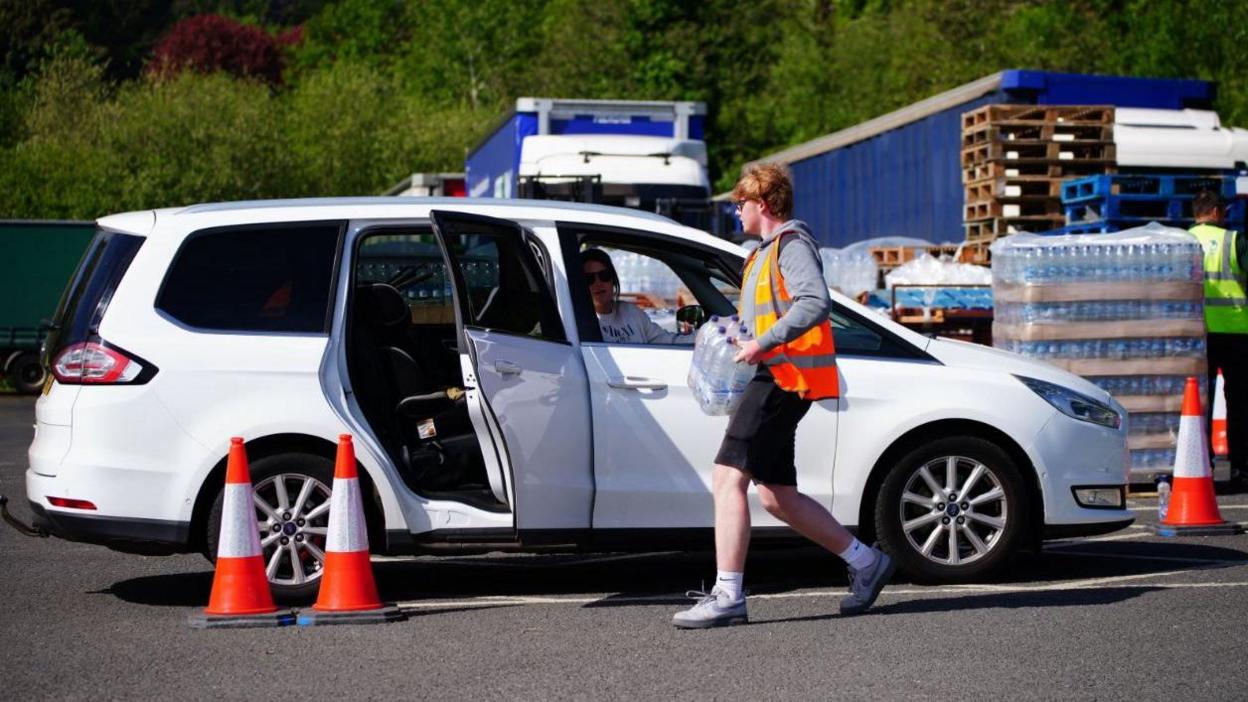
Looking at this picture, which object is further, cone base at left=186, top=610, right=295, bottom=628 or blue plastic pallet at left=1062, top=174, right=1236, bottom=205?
blue plastic pallet at left=1062, top=174, right=1236, bottom=205

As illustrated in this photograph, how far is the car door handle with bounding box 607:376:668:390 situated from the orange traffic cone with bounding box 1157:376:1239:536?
3492 millimetres

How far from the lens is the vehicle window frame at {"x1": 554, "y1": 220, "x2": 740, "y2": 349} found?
8.12 m

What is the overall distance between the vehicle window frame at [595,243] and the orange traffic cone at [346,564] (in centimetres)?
120

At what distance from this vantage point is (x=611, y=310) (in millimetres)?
8586

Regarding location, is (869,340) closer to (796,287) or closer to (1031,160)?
(796,287)

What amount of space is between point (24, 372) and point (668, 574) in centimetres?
1907

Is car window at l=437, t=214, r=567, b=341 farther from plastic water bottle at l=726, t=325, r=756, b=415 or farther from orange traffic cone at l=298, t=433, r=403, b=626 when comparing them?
plastic water bottle at l=726, t=325, r=756, b=415

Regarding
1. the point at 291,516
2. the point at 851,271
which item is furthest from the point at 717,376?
the point at 851,271

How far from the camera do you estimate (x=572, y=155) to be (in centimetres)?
2214

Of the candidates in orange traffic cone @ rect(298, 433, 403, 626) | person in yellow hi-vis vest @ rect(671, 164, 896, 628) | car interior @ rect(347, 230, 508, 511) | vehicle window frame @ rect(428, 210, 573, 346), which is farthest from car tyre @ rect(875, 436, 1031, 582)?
orange traffic cone @ rect(298, 433, 403, 626)

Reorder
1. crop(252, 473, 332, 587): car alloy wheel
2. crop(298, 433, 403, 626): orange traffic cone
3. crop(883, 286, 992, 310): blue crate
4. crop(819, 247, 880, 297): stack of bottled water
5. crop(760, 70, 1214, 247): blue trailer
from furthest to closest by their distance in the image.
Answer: crop(760, 70, 1214, 247): blue trailer, crop(819, 247, 880, 297): stack of bottled water, crop(883, 286, 992, 310): blue crate, crop(252, 473, 332, 587): car alloy wheel, crop(298, 433, 403, 626): orange traffic cone

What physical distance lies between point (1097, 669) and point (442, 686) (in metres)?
2.29

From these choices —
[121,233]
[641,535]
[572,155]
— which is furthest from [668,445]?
[572,155]

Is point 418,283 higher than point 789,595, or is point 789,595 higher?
point 418,283
